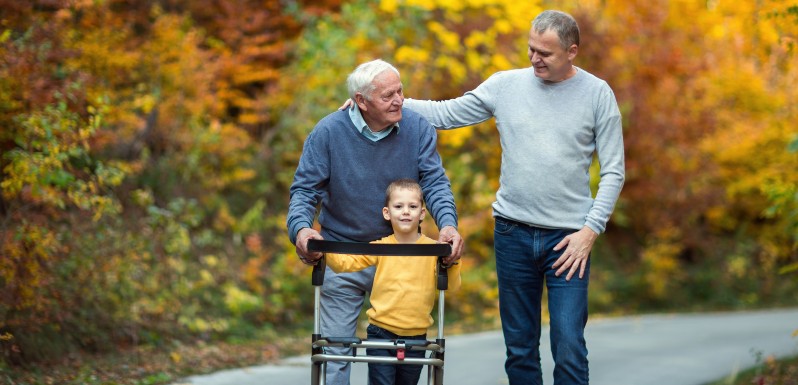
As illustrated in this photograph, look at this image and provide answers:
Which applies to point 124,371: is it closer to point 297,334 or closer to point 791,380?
point 297,334

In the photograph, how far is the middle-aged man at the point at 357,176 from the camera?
15.1ft

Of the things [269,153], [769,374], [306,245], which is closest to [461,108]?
[306,245]

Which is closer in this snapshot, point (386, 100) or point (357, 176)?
point (386, 100)

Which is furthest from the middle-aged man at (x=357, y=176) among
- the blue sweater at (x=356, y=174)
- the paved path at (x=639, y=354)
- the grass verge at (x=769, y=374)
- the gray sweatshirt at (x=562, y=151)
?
the grass verge at (x=769, y=374)

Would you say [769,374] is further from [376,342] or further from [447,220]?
[376,342]

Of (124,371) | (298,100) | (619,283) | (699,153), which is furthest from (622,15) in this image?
(124,371)

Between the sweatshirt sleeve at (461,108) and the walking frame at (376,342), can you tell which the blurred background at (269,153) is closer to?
the sweatshirt sleeve at (461,108)

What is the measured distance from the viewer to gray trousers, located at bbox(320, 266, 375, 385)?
4.64m

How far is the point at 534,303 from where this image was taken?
5051 millimetres

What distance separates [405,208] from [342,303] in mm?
520

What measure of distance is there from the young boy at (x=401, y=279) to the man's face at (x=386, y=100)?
11.0 inches

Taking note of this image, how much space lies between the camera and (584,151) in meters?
4.89

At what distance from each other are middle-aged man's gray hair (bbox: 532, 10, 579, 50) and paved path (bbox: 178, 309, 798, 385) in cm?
338

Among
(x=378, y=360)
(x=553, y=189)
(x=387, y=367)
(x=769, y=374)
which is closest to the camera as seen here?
(x=378, y=360)
